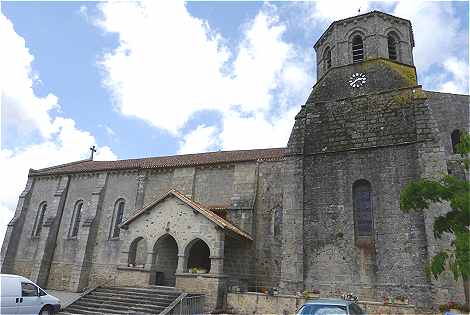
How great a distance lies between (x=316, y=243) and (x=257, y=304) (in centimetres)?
369

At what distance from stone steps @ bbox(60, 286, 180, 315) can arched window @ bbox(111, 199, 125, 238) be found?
775 centimetres

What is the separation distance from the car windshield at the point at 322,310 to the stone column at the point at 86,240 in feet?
61.7

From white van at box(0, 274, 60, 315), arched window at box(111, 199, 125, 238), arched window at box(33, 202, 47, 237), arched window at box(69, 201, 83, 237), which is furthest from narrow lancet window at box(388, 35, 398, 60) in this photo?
arched window at box(33, 202, 47, 237)

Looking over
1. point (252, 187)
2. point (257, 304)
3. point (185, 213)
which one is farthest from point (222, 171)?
point (257, 304)

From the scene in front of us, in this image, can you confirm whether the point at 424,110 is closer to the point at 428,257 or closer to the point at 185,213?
the point at 428,257

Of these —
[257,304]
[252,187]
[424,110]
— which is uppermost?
[424,110]

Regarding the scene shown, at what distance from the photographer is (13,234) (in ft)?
87.3

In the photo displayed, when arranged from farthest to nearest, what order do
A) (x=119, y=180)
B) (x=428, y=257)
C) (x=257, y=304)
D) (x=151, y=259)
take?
(x=119, y=180), (x=151, y=259), (x=257, y=304), (x=428, y=257)

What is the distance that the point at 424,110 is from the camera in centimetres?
1499

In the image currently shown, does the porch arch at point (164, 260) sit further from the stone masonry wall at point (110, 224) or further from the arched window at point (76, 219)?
the arched window at point (76, 219)

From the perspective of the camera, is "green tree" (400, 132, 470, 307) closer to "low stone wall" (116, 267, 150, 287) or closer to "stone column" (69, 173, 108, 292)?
"low stone wall" (116, 267, 150, 287)

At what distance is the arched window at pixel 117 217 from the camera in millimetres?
23697

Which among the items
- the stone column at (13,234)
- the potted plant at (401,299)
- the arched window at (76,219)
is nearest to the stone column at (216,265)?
the potted plant at (401,299)

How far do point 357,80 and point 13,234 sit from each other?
89.6 ft
